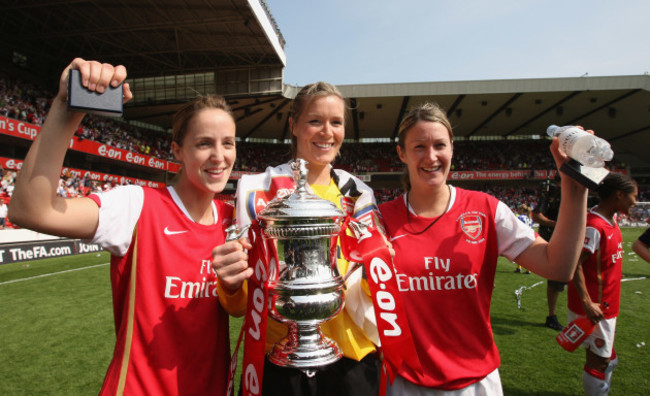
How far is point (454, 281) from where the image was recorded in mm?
1728

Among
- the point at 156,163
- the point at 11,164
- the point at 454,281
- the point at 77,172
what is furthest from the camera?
the point at 156,163

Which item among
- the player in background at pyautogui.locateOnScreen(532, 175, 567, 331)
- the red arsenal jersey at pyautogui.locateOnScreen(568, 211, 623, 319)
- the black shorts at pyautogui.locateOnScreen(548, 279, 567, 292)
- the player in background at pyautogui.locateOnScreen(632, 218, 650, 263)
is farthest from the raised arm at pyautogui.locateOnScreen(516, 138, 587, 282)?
the black shorts at pyautogui.locateOnScreen(548, 279, 567, 292)

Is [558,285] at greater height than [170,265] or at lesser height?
lesser

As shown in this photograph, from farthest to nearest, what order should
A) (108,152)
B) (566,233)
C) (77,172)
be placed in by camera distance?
(108,152) → (77,172) → (566,233)

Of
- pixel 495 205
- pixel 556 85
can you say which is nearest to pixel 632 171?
pixel 556 85

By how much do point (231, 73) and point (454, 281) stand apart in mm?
23695

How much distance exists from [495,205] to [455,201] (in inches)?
7.5

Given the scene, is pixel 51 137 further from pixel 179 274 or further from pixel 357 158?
pixel 357 158

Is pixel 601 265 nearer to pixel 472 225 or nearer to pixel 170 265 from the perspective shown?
pixel 472 225

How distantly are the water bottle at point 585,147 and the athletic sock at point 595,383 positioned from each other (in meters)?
2.48

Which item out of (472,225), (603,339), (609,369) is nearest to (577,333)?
(603,339)

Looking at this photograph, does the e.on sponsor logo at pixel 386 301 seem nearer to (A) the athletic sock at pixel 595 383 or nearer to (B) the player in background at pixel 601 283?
(B) the player in background at pixel 601 283

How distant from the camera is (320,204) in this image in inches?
45.9

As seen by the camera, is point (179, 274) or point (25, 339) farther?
point (25, 339)
